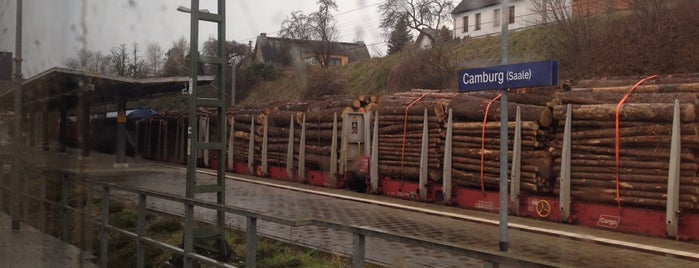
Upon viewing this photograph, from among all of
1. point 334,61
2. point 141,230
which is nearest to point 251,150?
point 334,61

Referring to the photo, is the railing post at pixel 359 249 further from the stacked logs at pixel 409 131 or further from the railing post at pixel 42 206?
the stacked logs at pixel 409 131

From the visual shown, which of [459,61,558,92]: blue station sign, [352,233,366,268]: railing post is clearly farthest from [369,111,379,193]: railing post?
[352,233,366,268]: railing post

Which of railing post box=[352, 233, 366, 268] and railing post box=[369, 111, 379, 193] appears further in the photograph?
railing post box=[369, 111, 379, 193]

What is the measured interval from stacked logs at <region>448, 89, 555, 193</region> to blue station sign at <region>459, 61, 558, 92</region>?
5.31 m

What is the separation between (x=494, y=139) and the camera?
1190cm

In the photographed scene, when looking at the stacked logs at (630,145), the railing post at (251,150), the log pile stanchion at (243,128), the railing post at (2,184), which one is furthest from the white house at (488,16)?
the log pile stanchion at (243,128)

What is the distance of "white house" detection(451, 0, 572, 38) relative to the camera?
5.51 metres

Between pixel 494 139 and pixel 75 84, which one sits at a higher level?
pixel 75 84

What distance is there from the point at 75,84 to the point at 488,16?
7.50m

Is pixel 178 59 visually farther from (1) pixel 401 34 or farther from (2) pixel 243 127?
(2) pixel 243 127

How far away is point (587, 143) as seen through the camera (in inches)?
405

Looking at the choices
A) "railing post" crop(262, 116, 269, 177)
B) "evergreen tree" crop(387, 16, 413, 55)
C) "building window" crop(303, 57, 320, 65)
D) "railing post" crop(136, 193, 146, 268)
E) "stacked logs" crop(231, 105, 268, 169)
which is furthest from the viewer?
"stacked logs" crop(231, 105, 268, 169)

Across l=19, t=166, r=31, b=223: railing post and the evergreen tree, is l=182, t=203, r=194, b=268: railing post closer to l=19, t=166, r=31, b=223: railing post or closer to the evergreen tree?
the evergreen tree

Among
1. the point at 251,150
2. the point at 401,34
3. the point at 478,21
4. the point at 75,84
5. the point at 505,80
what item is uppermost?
the point at 401,34
